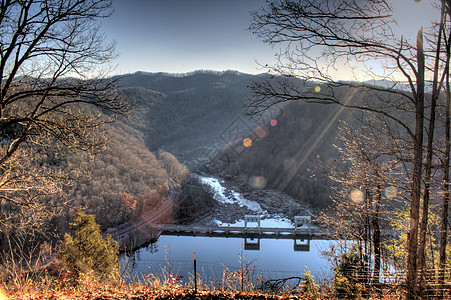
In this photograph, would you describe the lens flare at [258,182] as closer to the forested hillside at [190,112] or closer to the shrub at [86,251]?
the forested hillside at [190,112]

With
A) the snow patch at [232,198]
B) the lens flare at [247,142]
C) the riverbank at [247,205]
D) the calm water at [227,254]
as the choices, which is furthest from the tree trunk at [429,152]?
the lens flare at [247,142]

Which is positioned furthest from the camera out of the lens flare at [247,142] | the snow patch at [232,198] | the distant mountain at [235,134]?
the lens flare at [247,142]

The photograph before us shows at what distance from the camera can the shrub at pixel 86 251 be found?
8258 millimetres

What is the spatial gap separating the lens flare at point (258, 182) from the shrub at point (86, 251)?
104 ft

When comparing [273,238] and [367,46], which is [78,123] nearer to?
[367,46]

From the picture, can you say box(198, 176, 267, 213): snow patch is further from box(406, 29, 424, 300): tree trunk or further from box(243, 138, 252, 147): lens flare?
box(243, 138, 252, 147): lens flare

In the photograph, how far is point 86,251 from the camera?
8.48m

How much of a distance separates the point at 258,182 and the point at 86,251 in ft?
115

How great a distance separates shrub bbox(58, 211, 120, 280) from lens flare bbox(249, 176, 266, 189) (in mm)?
31792

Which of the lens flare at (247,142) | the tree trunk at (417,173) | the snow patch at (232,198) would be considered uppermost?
the lens flare at (247,142)

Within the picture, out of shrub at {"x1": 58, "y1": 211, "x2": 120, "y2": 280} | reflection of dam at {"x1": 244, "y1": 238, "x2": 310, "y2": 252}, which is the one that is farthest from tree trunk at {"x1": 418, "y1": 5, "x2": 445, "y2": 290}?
reflection of dam at {"x1": 244, "y1": 238, "x2": 310, "y2": 252}

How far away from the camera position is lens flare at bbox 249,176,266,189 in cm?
4006

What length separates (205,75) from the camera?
385 feet

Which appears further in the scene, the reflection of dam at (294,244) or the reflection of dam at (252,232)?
the reflection of dam at (252,232)
